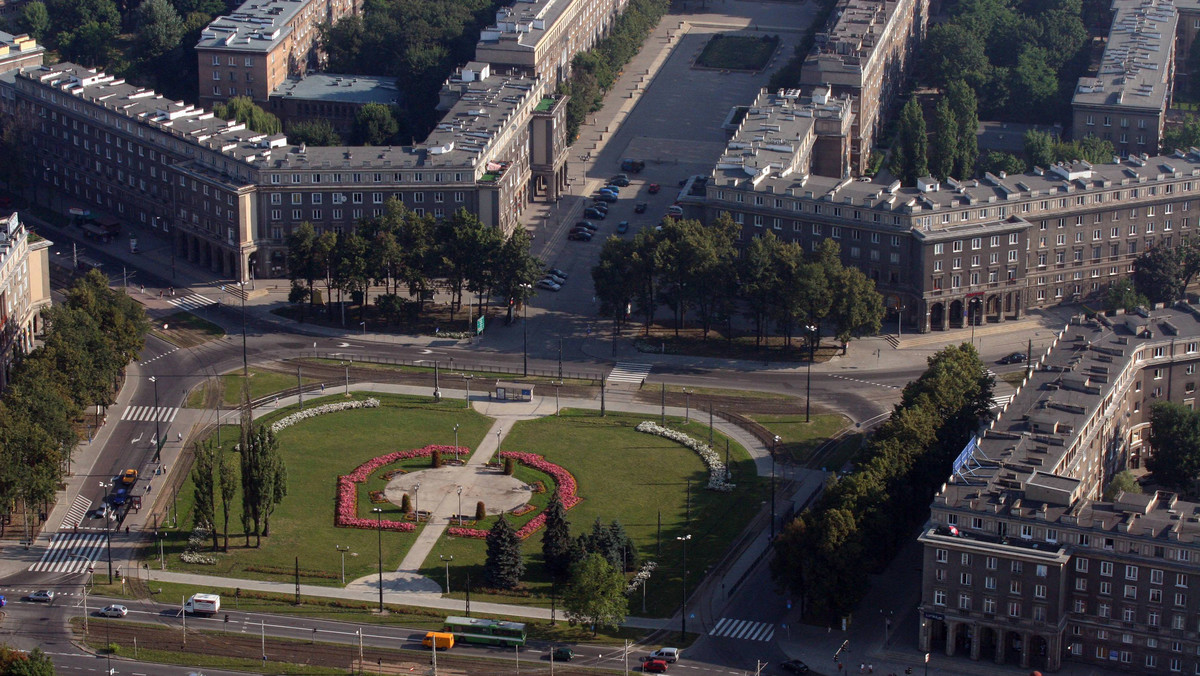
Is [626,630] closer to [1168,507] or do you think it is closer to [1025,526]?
[1025,526]

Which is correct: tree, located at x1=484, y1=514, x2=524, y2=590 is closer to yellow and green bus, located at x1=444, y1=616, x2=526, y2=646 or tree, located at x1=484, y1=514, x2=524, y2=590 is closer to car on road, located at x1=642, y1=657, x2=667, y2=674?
yellow and green bus, located at x1=444, y1=616, x2=526, y2=646

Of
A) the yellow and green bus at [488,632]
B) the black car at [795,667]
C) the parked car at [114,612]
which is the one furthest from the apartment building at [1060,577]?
the parked car at [114,612]

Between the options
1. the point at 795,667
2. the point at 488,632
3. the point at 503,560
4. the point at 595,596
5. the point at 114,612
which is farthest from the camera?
the point at 503,560

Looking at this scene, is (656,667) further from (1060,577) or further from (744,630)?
(1060,577)

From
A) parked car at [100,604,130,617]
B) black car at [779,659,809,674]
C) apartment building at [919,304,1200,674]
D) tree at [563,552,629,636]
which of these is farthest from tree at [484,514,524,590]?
apartment building at [919,304,1200,674]

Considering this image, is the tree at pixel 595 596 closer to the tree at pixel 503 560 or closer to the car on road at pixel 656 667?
the car on road at pixel 656 667

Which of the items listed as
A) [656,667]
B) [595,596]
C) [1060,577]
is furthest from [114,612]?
[1060,577]

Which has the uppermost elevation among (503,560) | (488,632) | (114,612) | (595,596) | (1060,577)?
(1060,577)
